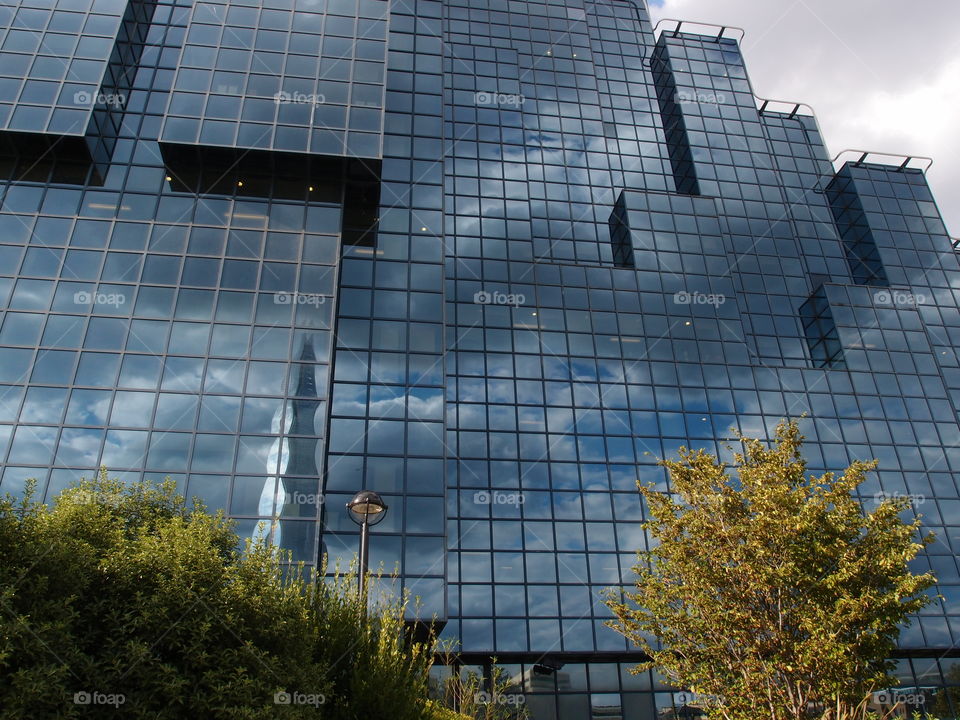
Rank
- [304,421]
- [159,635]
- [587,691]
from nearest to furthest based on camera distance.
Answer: [159,635] < [304,421] < [587,691]

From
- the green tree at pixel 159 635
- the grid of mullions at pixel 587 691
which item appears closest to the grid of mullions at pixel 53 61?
the green tree at pixel 159 635

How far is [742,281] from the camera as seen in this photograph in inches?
1752

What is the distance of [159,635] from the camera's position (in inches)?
416

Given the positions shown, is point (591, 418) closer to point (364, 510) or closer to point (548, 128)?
point (548, 128)

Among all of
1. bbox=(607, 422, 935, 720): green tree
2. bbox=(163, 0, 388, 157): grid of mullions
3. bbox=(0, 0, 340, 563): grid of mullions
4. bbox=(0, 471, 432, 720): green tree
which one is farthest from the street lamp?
bbox=(163, 0, 388, 157): grid of mullions

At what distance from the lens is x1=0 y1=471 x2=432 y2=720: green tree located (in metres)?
9.34

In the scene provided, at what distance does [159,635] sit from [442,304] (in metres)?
21.6

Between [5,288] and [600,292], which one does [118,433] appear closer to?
[5,288]

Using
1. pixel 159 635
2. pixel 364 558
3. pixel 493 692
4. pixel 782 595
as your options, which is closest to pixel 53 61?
pixel 364 558

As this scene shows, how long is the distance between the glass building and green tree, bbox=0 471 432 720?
11.2 m

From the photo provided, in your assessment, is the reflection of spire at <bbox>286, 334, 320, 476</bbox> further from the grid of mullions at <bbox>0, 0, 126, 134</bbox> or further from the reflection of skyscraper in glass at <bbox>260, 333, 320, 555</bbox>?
the grid of mullions at <bbox>0, 0, 126, 134</bbox>

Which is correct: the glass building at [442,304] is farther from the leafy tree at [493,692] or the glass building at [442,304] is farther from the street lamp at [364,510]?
the street lamp at [364,510]

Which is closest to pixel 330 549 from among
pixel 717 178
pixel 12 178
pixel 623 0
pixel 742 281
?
pixel 12 178

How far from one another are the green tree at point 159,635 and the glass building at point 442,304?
439 inches
